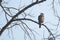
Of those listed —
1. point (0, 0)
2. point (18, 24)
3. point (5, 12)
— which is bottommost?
point (18, 24)

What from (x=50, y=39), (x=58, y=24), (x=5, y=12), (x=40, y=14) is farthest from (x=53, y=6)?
(x=40, y=14)

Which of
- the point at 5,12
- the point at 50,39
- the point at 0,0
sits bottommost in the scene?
the point at 50,39

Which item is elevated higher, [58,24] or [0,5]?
[0,5]

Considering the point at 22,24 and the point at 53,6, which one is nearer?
the point at 53,6

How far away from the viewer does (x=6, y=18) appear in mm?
5141

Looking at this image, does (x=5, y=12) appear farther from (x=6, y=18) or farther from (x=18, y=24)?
(x=18, y=24)

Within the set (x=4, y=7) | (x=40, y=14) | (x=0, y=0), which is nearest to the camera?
(x=0, y=0)

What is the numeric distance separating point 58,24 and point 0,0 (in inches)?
66.3

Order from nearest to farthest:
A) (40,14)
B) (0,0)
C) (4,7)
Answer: (0,0) < (4,7) < (40,14)

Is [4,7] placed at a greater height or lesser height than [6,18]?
greater

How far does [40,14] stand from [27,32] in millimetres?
1549

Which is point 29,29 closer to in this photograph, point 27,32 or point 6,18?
point 27,32

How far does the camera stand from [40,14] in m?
6.50

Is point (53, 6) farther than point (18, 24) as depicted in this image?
No
